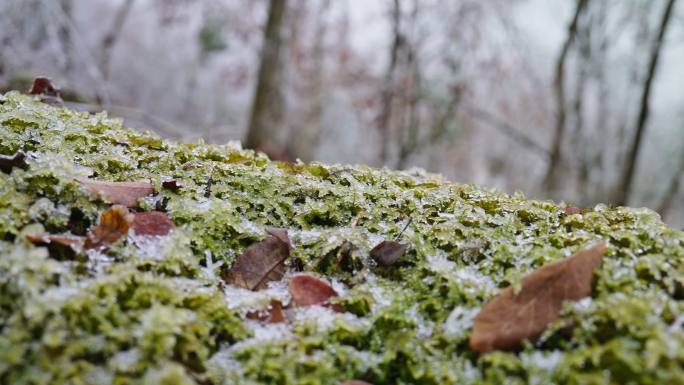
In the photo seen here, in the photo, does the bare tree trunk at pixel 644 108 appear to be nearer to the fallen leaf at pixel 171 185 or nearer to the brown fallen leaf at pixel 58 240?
the fallen leaf at pixel 171 185

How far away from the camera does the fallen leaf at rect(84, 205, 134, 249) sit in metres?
0.95

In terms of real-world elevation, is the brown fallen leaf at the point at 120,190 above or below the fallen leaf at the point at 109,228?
above

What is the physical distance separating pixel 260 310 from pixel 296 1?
37.1 feet

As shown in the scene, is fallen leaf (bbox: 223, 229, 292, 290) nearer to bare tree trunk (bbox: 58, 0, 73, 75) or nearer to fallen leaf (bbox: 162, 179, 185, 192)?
fallen leaf (bbox: 162, 179, 185, 192)

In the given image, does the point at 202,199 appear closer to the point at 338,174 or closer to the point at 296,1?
the point at 338,174

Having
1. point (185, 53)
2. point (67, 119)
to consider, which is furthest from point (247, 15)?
point (185, 53)

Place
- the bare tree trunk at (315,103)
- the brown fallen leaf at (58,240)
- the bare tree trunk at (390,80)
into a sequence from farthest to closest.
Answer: the bare tree trunk at (315,103) < the bare tree trunk at (390,80) < the brown fallen leaf at (58,240)

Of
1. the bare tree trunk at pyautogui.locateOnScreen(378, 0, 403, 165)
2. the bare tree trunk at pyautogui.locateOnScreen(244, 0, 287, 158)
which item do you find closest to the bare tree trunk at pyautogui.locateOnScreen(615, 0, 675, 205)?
the bare tree trunk at pyautogui.locateOnScreen(378, 0, 403, 165)

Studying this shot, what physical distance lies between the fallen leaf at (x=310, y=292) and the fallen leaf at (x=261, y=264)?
0.23 ft

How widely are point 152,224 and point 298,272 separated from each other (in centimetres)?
36

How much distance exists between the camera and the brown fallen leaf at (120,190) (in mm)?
1086

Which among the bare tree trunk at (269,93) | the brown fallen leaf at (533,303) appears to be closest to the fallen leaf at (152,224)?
the brown fallen leaf at (533,303)

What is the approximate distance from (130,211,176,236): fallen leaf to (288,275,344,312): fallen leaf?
323mm

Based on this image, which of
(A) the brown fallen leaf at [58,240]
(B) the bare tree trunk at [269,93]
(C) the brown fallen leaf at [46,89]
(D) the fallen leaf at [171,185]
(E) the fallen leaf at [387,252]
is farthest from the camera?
(B) the bare tree trunk at [269,93]
